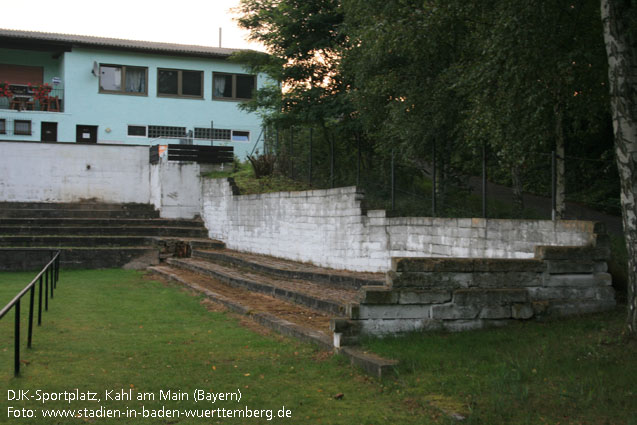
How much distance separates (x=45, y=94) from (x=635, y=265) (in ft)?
92.2

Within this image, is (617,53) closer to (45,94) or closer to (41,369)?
(41,369)

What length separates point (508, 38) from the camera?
8.85m

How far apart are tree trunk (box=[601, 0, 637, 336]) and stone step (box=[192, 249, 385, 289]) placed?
4.67m

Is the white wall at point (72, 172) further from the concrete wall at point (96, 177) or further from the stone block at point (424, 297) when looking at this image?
the stone block at point (424, 297)

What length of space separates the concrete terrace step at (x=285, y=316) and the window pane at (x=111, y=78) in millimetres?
18467

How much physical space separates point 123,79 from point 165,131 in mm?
3003

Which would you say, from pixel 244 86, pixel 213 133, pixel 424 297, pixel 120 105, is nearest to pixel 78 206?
pixel 120 105

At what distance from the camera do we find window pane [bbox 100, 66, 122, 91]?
31000mm

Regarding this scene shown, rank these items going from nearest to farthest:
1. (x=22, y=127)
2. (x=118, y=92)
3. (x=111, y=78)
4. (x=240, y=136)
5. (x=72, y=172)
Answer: (x=72, y=172), (x=22, y=127), (x=118, y=92), (x=111, y=78), (x=240, y=136)

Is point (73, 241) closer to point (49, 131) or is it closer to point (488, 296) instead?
point (49, 131)

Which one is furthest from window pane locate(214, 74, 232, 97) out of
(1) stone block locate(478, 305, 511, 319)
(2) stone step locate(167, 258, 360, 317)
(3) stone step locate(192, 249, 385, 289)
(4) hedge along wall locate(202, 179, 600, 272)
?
(1) stone block locate(478, 305, 511, 319)

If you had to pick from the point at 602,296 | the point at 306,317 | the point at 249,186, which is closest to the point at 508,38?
the point at 602,296

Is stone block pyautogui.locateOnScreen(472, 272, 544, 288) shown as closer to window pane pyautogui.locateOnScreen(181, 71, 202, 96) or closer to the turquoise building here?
the turquoise building

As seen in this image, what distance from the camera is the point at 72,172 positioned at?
24.2 metres
